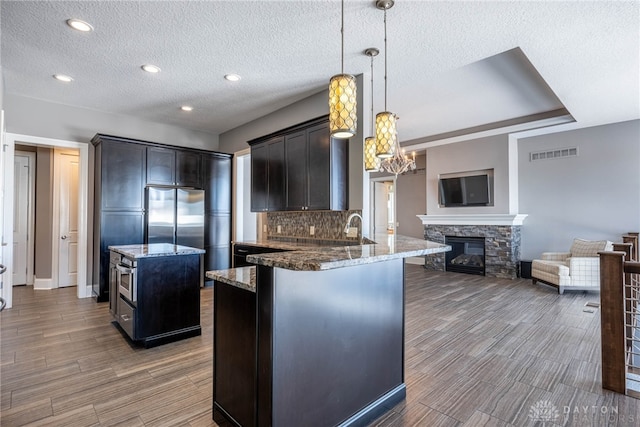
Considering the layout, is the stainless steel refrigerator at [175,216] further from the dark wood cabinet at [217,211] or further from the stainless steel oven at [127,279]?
the stainless steel oven at [127,279]

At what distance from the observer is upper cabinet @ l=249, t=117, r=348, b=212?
3.93 metres

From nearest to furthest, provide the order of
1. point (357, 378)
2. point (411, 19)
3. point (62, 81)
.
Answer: point (357, 378)
point (411, 19)
point (62, 81)

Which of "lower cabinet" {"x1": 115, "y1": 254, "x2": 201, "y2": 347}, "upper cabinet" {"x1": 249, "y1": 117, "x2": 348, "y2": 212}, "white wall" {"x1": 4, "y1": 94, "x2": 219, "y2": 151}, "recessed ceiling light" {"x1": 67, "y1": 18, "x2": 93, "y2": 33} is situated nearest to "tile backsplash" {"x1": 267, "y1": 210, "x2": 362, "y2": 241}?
"upper cabinet" {"x1": 249, "y1": 117, "x2": 348, "y2": 212}

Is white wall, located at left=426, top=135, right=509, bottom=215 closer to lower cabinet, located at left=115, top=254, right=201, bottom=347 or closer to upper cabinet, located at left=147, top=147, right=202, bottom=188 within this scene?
upper cabinet, located at left=147, top=147, right=202, bottom=188

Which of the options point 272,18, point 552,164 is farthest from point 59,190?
point 552,164

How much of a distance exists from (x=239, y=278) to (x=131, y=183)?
4.01m

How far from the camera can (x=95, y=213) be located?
491 centimetres

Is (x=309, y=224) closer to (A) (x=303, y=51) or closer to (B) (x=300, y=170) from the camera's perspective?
(B) (x=300, y=170)

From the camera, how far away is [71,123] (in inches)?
194

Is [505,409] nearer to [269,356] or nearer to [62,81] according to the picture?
[269,356]

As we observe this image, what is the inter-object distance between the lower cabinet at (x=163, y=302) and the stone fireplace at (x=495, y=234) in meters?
5.83

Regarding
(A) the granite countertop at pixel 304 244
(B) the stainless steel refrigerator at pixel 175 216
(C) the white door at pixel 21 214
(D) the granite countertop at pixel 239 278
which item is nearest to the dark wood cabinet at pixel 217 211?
(B) the stainless steel refrigerator at pixel 175 216

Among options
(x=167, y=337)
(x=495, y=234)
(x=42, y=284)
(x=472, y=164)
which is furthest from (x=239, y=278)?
(x=472, y=164)

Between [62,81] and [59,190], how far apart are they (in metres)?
2.37
